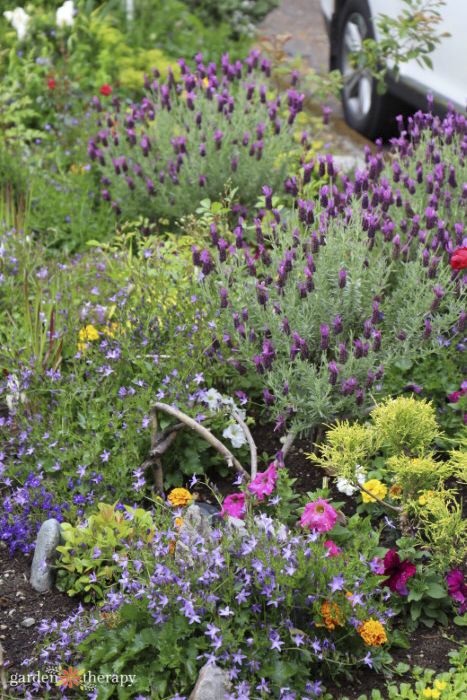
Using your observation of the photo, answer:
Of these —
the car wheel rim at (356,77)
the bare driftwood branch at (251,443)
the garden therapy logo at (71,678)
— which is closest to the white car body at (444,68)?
the car wheel rim at (356,77)

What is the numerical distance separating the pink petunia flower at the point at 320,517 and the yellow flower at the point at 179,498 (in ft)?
1.47

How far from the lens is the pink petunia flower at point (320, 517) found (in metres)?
3.14

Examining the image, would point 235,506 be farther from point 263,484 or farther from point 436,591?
point 436,591

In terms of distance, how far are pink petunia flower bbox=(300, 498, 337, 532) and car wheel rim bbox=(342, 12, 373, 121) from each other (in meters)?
4.86

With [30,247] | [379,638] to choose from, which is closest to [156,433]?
[379,638]

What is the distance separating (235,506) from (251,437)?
44 centimetres

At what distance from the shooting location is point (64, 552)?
3238mm

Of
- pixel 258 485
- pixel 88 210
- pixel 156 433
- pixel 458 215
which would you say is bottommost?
pixel 88 210

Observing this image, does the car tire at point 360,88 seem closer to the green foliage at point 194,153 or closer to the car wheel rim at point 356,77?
the car wheel rim at point 356,77

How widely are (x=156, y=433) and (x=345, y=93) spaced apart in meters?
5.18

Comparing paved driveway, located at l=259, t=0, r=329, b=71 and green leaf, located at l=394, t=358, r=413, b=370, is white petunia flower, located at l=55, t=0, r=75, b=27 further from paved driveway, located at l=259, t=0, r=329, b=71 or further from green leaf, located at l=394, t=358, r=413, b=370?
green leaf, located at l=394, t=358, r=413, b=370

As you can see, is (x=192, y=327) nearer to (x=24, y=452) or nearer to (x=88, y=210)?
(x=24, y=452)

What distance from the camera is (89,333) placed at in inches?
167

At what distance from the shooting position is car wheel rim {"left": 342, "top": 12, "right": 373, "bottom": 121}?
737 cm
